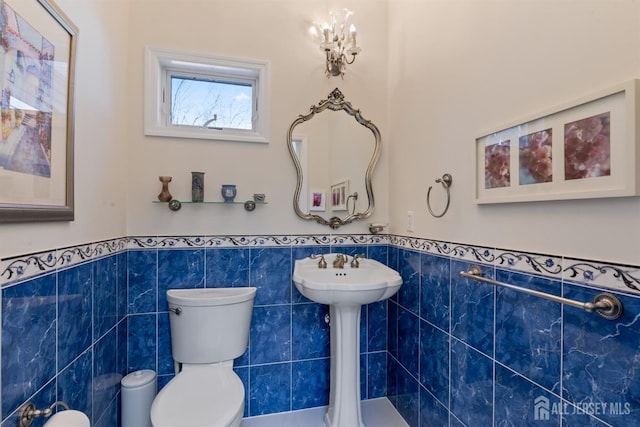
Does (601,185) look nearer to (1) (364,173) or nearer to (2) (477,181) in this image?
(2) (477,181)

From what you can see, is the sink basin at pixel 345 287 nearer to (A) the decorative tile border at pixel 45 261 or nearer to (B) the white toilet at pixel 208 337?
(B) the white toilet at pixel 208 337

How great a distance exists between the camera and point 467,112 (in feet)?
4.28

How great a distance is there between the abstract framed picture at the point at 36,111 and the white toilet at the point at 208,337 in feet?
2.49

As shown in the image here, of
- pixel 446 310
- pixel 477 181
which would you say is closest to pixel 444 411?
pixel 446 310

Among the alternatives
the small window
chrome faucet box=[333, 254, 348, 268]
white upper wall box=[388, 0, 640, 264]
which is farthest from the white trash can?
white upper wall box=[388, 0, 640, 264]

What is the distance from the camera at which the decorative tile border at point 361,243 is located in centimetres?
79

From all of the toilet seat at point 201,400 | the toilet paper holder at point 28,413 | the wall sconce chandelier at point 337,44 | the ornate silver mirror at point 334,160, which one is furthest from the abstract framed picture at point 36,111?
the wall sconce chandelier at point 337,44

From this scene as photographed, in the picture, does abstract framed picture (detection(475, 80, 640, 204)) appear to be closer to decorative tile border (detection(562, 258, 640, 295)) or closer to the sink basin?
decorative tile border (detection(562, 258, 640, 295))

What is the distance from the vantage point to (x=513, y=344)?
1.05m

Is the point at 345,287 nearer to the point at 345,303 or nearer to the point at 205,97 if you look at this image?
the point at 345,303

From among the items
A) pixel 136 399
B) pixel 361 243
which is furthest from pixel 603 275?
pixel 136 399

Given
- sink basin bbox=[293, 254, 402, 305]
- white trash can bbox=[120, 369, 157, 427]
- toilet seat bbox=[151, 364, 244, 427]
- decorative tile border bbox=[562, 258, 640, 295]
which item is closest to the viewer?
decorative tile border bbox=[562, 258, 640, 295]

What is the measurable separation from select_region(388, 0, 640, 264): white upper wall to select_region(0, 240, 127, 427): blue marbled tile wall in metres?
1.58

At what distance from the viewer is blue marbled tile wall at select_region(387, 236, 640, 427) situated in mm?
771
